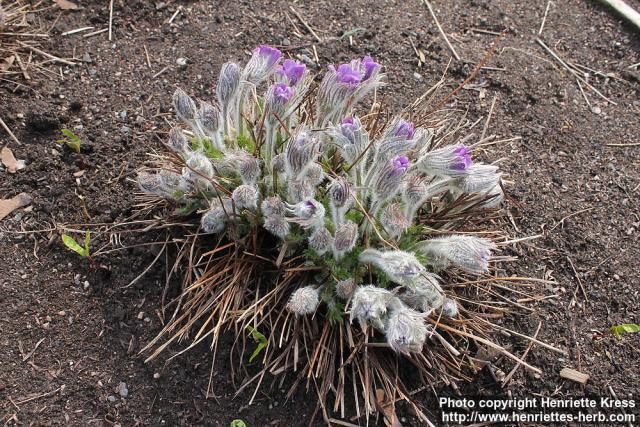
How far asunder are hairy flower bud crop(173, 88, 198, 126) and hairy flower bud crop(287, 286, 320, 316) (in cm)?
85

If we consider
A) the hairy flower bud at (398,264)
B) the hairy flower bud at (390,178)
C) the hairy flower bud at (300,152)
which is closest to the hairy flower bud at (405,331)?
the hairy flower bud at (398,264)

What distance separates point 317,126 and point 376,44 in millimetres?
1265

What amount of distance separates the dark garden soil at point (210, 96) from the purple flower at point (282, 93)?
0.93 meters

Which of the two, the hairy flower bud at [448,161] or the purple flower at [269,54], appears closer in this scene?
Answer: the hairy flower bud at [448,161]

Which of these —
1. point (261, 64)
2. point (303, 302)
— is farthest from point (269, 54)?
point (303, 302)

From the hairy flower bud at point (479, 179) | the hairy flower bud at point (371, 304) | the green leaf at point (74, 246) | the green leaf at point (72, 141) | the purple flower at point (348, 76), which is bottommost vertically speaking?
the green leaf at point (74, 246)

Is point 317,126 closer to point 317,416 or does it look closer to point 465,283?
point 465,283

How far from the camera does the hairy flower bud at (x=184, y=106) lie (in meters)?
2.34

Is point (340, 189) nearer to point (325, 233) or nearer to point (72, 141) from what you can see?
point (325, 233)

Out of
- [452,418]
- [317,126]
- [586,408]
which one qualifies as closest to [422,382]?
[452,418]

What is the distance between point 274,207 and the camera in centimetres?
222

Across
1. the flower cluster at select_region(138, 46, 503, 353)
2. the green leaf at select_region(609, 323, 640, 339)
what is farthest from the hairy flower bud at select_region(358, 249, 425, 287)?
the green leaf at select_region(609, 323, 640, 339)

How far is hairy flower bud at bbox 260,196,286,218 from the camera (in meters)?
2.22

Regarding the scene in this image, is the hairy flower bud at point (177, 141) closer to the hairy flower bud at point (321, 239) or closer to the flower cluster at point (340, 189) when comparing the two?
the flower cluster at point (340, 189)
